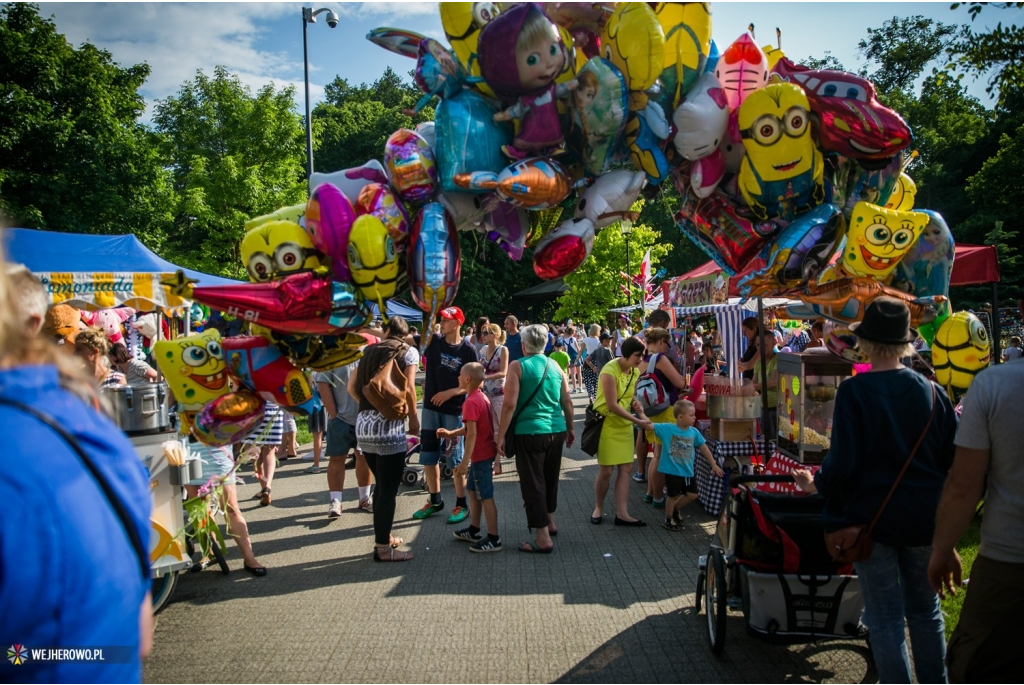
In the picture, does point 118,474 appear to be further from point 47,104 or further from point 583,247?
point 47,104

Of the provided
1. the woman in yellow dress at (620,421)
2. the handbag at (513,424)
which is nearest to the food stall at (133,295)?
the handbag at (513,424)

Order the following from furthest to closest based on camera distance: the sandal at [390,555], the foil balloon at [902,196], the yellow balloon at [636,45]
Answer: the sandal at [390,555] → the foil balloon at [902,196] → the yellow balloon at [636,45]

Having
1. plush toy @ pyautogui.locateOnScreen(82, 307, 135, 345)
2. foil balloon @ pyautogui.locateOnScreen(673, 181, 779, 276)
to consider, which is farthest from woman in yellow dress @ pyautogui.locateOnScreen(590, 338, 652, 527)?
plush toy @ pyautogui.locateOnScreen(82, 307, 135, 345)

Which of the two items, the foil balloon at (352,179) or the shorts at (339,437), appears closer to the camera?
the foil balloon at (352,179)

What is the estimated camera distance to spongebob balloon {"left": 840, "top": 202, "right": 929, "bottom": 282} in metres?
4.29

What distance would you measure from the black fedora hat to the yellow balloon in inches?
77.2

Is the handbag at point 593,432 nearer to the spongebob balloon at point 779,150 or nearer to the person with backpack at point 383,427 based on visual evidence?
the person with backpack at point 383,427

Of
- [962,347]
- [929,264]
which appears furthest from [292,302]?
[962,347]

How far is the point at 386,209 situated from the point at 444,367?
10.3 feet

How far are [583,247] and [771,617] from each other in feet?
7.84

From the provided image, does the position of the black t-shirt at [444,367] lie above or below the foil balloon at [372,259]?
below

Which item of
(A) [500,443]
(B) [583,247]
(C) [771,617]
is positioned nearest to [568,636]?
(C) [771,617]

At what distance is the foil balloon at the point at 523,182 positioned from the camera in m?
4.05

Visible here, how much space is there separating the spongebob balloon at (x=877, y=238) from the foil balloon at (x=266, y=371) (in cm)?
356
